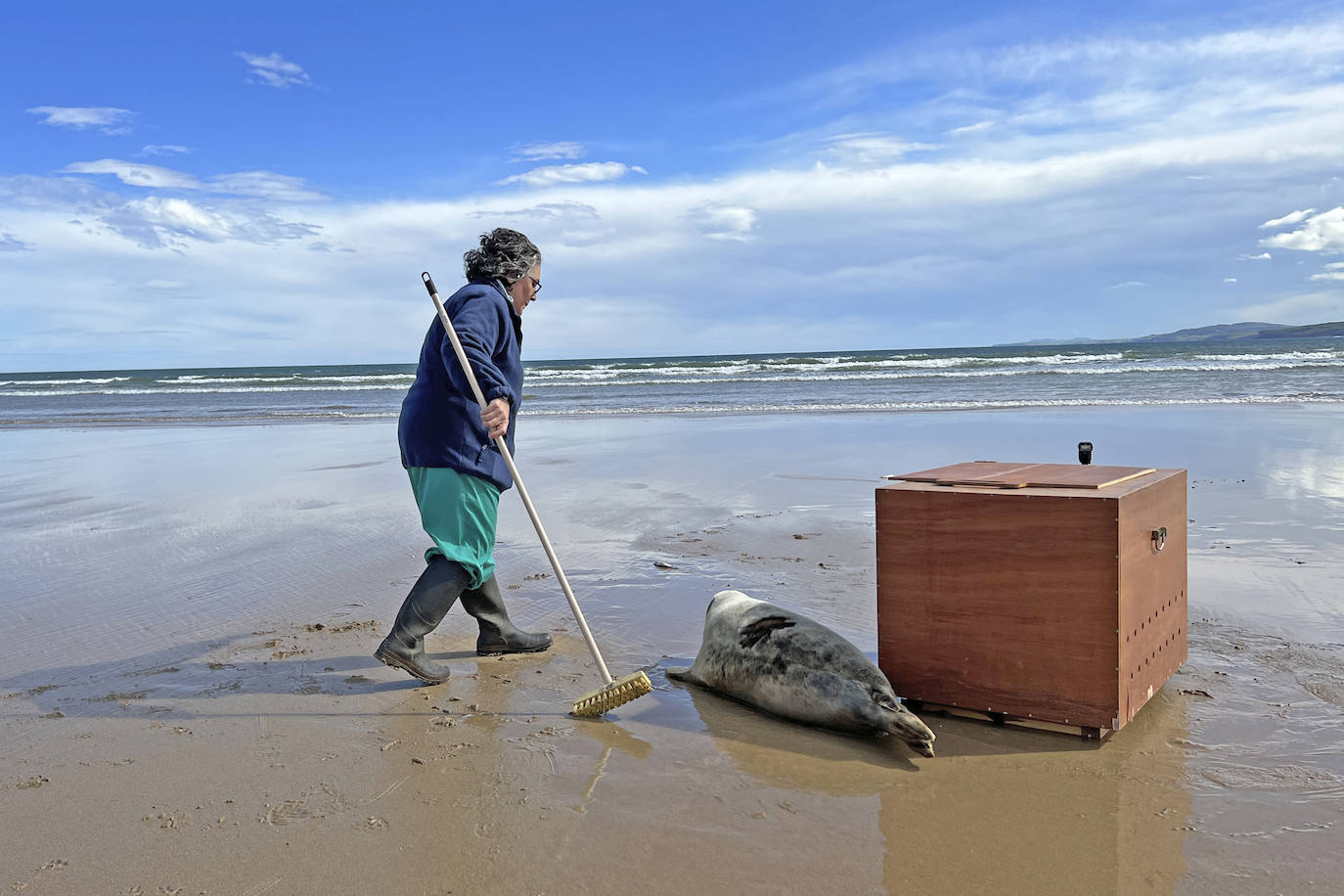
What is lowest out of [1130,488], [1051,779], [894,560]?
[1051,779]

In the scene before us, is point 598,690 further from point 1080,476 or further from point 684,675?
point 1080,476

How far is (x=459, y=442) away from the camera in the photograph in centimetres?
409

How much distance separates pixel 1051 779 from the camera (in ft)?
10.0

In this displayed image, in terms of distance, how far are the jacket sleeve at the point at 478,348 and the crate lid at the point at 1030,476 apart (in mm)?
1677

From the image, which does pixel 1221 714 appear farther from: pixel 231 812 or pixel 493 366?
pixel 231 812

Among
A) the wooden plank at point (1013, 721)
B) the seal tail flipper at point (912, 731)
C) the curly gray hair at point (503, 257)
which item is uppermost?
the curly gray hair at point (503, 257)

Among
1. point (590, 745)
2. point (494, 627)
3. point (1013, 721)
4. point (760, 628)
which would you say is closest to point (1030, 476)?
point (1013, 721)

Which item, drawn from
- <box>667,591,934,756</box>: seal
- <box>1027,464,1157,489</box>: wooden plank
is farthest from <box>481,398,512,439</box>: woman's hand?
<box>1027,464,1157,489</box>: wooden plank

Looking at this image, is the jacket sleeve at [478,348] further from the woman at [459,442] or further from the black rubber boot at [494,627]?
the black rubber boot at [494,627]

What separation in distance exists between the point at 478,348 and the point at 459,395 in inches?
8.7

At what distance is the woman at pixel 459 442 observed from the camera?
403cm

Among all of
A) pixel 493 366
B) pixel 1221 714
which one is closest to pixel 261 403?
pixel 493 366

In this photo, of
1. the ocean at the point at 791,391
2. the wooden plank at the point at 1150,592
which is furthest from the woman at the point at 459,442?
the ocean at the point at 791,391

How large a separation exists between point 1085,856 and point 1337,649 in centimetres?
239
